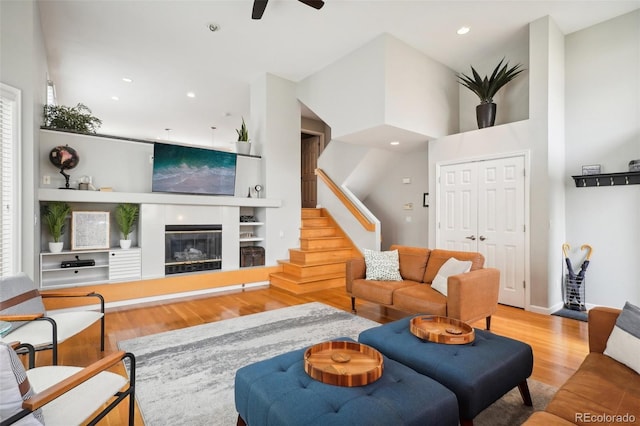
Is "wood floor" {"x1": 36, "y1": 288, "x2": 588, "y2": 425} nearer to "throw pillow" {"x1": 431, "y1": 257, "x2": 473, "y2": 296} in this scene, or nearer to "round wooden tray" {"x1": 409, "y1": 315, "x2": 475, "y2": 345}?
"throw pillow" {"x1": 431, "y1": 257, "x2": 473, "y2": 296}

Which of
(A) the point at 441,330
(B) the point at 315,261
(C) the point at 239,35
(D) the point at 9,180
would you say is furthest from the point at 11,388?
(C) the point at 239,35

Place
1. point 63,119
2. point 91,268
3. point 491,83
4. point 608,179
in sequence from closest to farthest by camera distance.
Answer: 1. point 608,179
2. point 63,119
3. point 91,268
4. point 491,83

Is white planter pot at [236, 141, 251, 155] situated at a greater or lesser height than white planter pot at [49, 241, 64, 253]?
greater

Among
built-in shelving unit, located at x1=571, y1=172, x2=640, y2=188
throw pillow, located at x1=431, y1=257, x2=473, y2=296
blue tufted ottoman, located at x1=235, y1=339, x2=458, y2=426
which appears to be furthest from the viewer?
built-in shelving unit, located at x1=571, y1=172, x2=640, y2=188

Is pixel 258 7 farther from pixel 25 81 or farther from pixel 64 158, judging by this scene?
pixel 64 158

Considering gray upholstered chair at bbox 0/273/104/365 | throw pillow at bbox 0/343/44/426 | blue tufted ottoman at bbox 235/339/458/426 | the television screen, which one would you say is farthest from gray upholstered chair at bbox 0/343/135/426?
the television screen

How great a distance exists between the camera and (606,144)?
399 cm

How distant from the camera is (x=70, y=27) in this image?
427 cm

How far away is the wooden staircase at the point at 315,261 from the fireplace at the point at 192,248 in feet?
3.59

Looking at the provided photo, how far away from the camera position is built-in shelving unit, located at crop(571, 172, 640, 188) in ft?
12.2

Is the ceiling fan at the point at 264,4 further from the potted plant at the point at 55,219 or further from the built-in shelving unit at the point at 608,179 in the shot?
the built-in shelving unit at the point at 608,179

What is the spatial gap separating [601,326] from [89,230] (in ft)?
17.8

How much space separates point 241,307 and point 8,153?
290 centimetres

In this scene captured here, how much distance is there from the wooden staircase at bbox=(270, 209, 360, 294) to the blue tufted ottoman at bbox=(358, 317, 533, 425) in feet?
9.90
